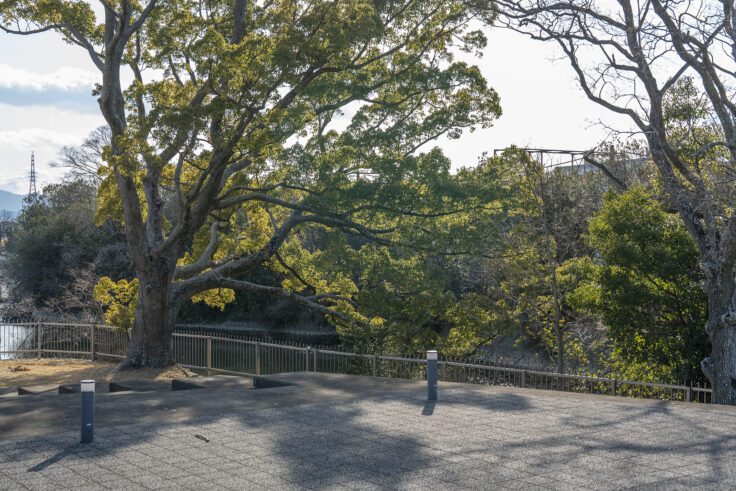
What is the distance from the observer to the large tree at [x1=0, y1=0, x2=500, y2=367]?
56.4 feet

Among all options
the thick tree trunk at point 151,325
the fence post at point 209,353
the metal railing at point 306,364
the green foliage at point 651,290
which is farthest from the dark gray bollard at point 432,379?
the thick tree trunk at point 151,325

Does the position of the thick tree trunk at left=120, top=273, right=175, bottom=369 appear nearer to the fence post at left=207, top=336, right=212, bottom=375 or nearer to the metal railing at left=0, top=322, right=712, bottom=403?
the metal railing at left=0, top=322, right=712, bottom=403

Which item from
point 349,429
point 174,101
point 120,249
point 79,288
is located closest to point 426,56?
point 174,101

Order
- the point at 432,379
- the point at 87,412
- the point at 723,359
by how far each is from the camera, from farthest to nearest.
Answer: the point at 723,359 → the point at 432,379 → the point at 87,412

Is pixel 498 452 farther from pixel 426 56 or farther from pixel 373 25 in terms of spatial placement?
pixel 426 56

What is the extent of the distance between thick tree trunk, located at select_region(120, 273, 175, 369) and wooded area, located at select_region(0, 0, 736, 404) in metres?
0.06

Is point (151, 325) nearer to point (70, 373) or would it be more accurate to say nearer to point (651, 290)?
point (70, 373)

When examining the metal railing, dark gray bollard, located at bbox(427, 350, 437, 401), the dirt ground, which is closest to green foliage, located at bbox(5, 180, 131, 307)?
the metal railing

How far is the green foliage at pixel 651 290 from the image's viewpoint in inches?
683

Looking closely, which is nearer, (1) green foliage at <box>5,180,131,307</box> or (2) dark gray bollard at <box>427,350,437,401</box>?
(2) dark gray bollard at <box>427,350,437,401</box>

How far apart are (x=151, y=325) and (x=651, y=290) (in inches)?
560

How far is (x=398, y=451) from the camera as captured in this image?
690 cm

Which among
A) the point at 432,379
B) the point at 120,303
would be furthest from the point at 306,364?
the point at 120,303

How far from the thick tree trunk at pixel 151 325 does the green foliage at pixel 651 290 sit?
12.4 meters
